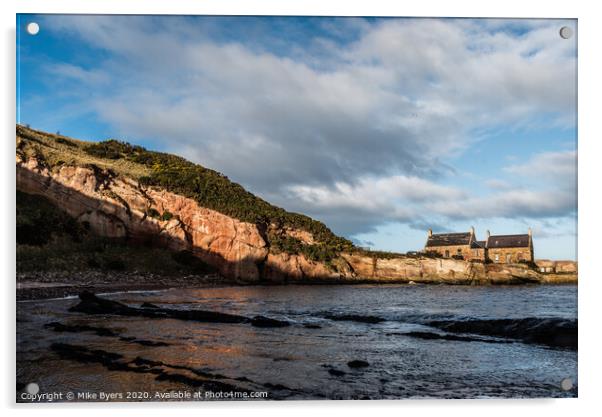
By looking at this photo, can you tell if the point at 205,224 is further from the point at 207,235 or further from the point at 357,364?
the point at 357,364

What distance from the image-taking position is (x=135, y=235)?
84.0 ft

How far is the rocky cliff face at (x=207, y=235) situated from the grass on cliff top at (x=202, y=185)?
58cm

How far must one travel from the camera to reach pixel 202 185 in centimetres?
2966

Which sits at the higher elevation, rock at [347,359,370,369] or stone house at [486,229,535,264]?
stone house at [486,229,535,264]

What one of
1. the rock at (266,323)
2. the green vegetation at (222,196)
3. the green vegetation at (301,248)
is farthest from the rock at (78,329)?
the green vegetation at (301,248)

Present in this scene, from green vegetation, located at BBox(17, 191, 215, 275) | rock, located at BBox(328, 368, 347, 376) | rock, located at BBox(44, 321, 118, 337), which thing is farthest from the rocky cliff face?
rock, located at BBox(328, 368, 347, 376)

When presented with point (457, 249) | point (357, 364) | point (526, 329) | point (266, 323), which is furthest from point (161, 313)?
point (457, 249)

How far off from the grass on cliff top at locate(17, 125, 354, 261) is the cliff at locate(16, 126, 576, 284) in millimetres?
70

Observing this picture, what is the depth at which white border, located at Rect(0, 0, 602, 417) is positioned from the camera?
5.25 m

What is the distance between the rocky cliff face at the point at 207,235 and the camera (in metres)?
23.6

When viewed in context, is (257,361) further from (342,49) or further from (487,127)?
(487,127)

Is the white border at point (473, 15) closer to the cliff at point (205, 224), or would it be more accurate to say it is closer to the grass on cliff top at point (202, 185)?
the cliff at point (205, 224)

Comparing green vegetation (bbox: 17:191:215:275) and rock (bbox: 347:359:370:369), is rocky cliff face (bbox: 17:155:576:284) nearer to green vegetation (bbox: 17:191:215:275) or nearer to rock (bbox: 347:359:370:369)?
green vegetation (bbox: 17:191:215:275)

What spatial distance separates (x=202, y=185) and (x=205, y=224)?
3.08m
